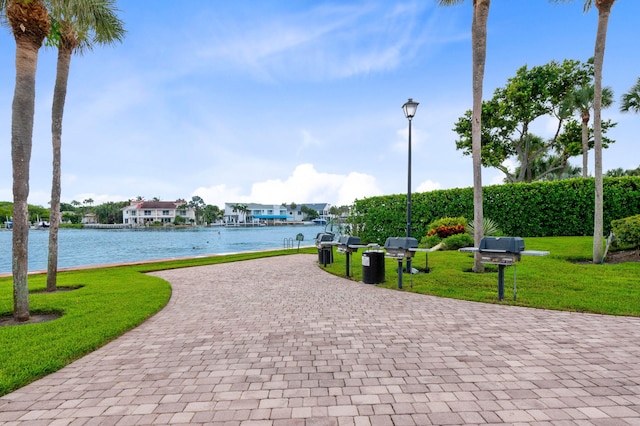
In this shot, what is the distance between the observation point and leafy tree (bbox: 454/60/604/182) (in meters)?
23.2

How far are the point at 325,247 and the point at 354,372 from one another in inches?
336

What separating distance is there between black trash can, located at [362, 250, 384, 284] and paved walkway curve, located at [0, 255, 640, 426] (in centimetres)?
263

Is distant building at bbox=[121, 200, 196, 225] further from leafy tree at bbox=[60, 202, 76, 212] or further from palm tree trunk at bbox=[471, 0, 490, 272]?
palm tree trunk at bbox=[471, 0, 490, 272]

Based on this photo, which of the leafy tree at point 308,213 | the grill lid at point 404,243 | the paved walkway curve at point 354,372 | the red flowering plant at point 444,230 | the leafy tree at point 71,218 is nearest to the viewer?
the paved walkway curve at point 354,372

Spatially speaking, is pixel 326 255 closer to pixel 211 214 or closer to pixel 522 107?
pixel 522 107

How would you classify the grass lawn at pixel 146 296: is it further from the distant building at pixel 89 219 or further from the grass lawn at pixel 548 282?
the distant building at pixel 89 219

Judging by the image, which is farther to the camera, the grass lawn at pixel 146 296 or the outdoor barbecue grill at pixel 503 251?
the outdoor barbecue grill at pixel 503 251

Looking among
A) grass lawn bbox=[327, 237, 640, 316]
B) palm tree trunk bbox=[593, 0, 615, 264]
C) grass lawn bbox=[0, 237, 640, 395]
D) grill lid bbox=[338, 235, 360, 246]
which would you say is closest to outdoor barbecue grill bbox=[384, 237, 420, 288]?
grass lawn bbox=[327, 237, 640, 316]

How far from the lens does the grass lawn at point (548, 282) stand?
19.7 feet

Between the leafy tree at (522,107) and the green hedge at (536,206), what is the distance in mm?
10562

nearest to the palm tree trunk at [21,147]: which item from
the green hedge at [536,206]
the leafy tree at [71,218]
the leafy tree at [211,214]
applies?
the green hedge at [536,206]

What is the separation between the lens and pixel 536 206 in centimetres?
1560

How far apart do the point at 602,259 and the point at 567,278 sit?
2.70 metres

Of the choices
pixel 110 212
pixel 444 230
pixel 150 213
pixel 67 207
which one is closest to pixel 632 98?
pixel 444 230
